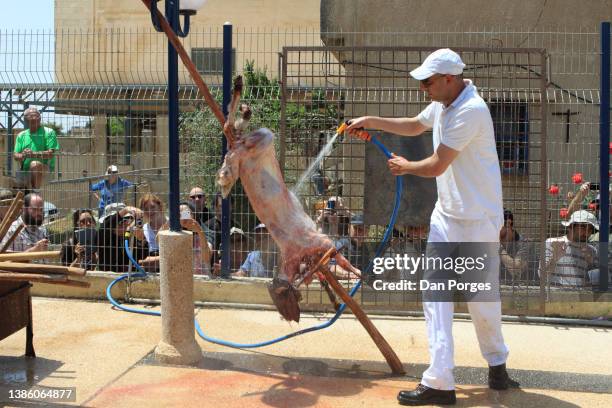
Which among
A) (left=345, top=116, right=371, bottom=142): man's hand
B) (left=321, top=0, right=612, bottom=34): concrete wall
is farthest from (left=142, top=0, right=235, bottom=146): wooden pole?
(left=321, top=0, right=612, bottom=34): concrete wall

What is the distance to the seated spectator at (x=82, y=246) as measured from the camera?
7.50 m

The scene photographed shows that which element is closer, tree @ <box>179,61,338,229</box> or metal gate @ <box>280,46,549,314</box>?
metal gate @ <box>280,46,549,314</box>

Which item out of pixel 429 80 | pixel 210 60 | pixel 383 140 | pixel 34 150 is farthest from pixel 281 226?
pixel 210 60

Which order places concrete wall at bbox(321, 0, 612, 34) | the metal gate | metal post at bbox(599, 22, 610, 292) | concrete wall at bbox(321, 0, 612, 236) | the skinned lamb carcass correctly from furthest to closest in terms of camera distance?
concrete wall at bbox(321, 0, 612, 34), concrete wall at bbox(321, 0, 612, 236), the metal gate, metal post at bbox(599, 22, 610, 292), the skinned lamb carcass

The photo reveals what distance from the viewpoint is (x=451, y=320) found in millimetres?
4430

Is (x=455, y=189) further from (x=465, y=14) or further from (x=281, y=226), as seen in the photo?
(x=465, y=14)

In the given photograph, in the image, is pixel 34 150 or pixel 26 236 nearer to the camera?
pixel 26 236

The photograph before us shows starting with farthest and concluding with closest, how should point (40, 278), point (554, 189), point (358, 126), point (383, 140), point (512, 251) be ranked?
point (554, 189) → point (512, 251) → point (383, 140) → point (358, 126) → point (40, 278)

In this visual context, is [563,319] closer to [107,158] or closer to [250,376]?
[250,376]

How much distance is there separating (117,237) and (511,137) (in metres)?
4.31

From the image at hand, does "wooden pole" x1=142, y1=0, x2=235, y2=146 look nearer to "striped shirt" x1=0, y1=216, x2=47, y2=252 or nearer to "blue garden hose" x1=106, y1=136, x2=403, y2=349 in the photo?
"blue garden hose" x1=106, y1=136, x2=403, y2=349

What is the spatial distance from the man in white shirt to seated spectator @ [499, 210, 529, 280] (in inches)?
94.0

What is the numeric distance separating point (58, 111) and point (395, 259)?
152 inches

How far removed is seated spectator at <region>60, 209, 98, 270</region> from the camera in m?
7.50
